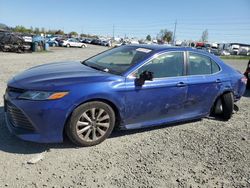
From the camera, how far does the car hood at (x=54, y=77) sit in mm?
3680

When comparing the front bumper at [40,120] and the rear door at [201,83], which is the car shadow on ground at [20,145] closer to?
the front bumper at [40,120]

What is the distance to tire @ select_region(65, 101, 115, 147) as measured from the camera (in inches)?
148

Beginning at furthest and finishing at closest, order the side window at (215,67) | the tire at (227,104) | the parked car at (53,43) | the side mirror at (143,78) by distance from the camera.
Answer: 1. the parked car at (53,43)
2. the tire at (227,104)
3. the side window at (215,67)
4. the side mirror at (143,78)

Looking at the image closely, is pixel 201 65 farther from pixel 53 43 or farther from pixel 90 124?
pixel 53 43

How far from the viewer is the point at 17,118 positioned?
3.69 m

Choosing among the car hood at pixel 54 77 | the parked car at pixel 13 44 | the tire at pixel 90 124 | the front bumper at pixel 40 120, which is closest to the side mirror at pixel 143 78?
the car hood at pixel 54 77

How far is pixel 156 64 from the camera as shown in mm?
4461

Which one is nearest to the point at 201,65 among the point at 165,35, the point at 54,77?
the point at 54,77

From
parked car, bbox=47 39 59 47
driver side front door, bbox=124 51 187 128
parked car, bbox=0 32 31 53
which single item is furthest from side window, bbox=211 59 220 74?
parked car, bbox=47 39 59 47

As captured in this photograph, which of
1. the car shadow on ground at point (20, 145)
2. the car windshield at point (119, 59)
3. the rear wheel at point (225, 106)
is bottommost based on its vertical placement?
the car shadow on ground at point (20, 145)

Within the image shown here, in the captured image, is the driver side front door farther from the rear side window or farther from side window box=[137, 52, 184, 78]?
the rear side window

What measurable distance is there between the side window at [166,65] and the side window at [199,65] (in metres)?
0.21

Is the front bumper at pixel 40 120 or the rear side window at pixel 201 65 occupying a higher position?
the rear side window at pixel 201 65

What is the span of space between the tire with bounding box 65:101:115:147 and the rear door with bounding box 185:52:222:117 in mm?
1573
